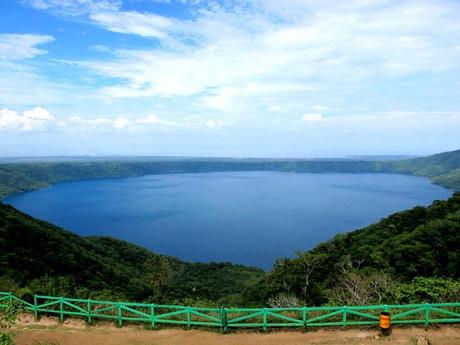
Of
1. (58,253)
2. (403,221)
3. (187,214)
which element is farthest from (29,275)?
(187,214)

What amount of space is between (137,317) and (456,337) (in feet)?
46.8

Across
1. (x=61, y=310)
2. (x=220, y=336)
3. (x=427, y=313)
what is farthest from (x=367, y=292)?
(x=61, y=310)

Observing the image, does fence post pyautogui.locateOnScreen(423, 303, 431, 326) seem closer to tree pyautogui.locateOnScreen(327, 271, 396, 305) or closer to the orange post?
the orange post

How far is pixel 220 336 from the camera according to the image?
54.1 feet

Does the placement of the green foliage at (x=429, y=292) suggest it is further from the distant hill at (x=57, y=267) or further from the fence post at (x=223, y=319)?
the distant hill at (x=57, y=267)

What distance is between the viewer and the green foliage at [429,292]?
2109cm

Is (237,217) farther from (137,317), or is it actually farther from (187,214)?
(137,317)

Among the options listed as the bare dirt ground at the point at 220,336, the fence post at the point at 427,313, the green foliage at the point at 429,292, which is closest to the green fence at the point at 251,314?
the fence post at the point at 427,313

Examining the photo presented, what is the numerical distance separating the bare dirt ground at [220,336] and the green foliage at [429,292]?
5.24m

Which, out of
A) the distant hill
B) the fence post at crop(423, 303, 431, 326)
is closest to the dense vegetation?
the distant hill

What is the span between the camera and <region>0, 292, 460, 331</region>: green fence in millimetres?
16453

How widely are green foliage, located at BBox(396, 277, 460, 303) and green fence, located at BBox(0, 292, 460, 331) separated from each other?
3728 mm

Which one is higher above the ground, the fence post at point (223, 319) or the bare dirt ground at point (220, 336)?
the fence post at point (223, 319)

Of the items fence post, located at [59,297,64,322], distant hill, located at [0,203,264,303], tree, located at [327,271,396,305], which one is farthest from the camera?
distant hill, located at [0,203,264,303]
